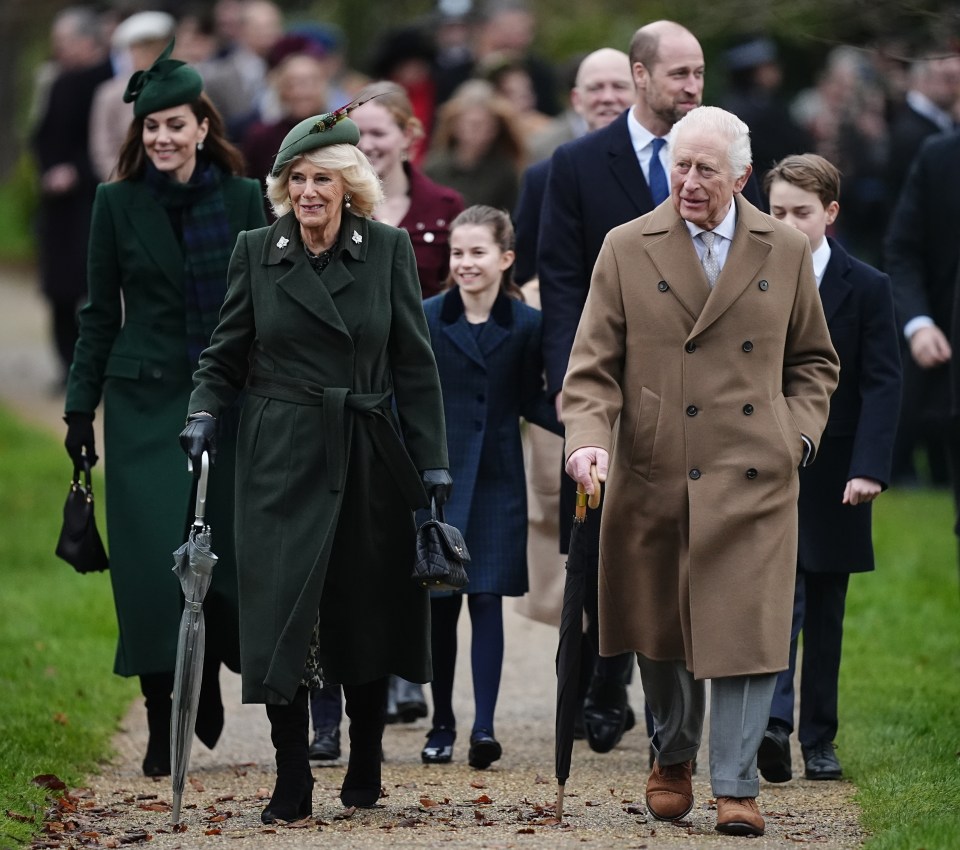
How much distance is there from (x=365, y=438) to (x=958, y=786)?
2.03 metres

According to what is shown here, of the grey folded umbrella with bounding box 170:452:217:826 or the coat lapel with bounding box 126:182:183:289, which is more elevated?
the coat lapel with bounding box 126:182:183:289

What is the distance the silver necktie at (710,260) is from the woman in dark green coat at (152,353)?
1870 millimetres

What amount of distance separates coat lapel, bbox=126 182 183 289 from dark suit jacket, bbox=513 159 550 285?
1.43 m

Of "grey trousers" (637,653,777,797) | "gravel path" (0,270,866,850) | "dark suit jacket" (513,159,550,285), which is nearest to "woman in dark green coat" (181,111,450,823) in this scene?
"gravel path" (0,270,866,850)

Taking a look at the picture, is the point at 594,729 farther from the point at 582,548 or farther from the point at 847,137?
the point at 847,137

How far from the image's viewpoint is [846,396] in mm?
7312

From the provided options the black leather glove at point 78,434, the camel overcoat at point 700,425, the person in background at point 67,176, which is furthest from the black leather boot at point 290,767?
the person in background at point 67,176

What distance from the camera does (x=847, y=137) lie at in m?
15.1

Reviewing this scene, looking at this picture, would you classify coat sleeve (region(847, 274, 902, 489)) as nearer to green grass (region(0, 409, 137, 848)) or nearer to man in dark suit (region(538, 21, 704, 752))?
man in dark suit (region(538, 21, 704, 752))

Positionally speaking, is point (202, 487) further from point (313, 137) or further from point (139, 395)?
point (139, 395)

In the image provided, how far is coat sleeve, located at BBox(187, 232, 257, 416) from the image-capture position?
636 cm

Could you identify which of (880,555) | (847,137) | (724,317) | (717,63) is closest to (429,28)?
(717,63)

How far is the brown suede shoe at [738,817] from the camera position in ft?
19.7

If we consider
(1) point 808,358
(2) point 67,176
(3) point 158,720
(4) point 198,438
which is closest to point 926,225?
(1) point 808,358
